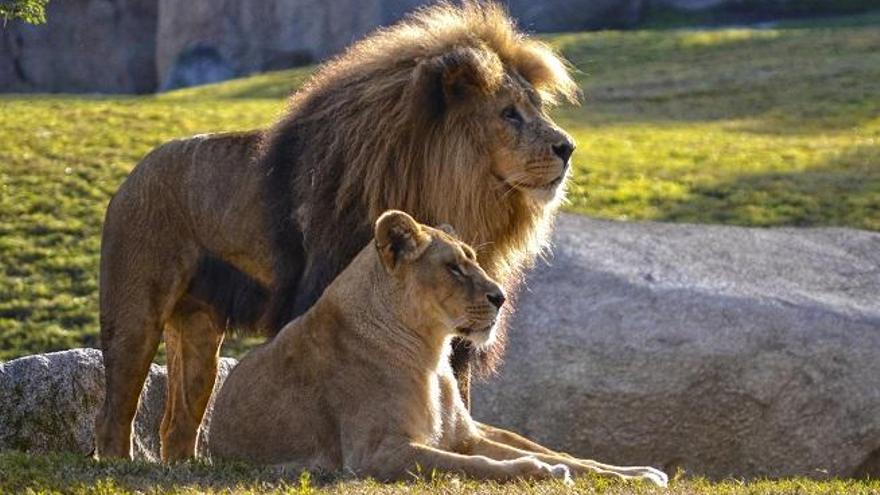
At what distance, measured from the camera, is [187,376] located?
1014 centimetres

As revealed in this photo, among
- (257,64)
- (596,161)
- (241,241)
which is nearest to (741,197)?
(596,161)

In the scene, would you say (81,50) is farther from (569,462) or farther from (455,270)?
(569,462)

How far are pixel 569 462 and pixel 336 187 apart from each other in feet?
5.85

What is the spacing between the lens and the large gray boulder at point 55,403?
9.67 meters

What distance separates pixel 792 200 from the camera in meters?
18.9

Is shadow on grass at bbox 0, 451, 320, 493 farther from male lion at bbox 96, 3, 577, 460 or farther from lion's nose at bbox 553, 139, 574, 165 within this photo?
lion's nose at bbox 553, 139, 574, 165

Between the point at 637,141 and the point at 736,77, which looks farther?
the point at 736,77

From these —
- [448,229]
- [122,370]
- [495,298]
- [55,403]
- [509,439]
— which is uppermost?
[448,229]

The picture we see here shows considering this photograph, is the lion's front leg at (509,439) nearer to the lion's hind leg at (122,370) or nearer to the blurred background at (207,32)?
the lion's hind leg at (122,370)

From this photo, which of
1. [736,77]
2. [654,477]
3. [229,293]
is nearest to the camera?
[654,477]

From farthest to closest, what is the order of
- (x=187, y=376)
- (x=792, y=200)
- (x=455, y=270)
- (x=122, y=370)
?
(x=792, y=200)
(x=187, y=376)
(x=122, y=370)
(x=455, y=270)

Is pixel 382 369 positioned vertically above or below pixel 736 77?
above

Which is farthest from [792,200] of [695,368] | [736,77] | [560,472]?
[560,472]

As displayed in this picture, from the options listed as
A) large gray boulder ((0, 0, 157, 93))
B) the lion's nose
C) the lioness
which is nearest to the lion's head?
the lion's nose
